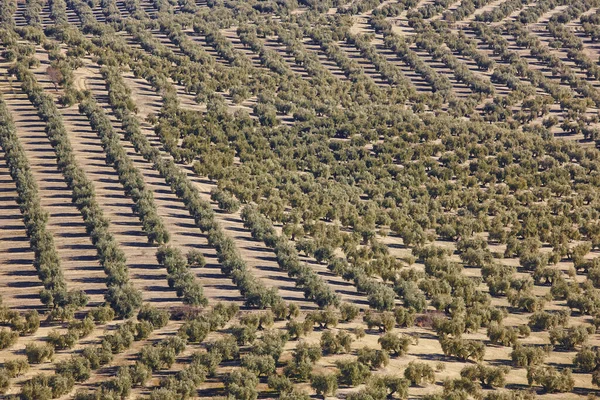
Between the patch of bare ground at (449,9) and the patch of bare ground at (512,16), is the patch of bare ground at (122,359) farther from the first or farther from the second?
the patch of bare ground at (512,16)

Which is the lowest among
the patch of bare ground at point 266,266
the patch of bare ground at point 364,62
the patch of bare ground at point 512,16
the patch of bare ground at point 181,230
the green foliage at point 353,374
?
the patch of bare ground at point 266,266

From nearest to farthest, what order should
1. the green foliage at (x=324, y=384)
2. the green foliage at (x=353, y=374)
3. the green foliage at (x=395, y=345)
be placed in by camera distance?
the green foliage at (x=324, y=384)
the green foliage at (x=353, y=374)
the green foliage at (x=395, y=345)

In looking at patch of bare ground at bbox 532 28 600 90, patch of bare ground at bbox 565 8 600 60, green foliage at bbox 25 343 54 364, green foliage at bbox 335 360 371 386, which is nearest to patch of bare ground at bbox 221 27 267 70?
patch of bare ground at bbox 532 28 600 90

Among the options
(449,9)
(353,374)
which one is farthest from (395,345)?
(449,9)

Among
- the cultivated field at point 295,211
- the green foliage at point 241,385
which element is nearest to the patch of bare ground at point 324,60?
the cultivated field at point 295,211

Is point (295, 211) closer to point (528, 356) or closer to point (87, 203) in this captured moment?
point (87, 203)

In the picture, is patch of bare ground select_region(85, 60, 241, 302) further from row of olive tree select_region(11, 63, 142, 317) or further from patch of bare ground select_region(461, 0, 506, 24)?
patch of bare ground select_region(461, 0, 506, 24)

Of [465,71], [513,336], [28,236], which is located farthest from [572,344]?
[465,71]
